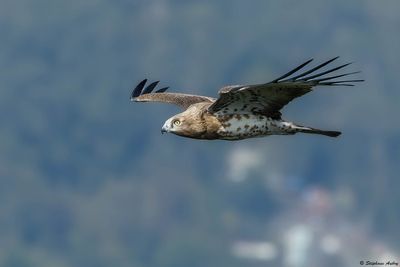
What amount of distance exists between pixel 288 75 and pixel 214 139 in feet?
13.6

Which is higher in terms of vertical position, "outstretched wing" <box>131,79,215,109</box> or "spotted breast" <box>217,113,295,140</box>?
"outstretched wing" <box>131,79,215,109</box>

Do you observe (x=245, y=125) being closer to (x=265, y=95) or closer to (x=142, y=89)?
(x=265, y=95)

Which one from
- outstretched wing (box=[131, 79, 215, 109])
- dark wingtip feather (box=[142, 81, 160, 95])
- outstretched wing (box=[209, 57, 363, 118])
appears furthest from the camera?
dark wingtip feather (box=[142, 81, 160, 95])

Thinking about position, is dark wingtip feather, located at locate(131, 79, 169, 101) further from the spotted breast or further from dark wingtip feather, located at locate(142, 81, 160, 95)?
the spotted breast

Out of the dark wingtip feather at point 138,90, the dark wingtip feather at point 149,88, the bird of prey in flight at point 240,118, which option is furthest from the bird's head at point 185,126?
the dark wingtip feather at point 149,88

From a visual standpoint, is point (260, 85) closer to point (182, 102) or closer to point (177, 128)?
point (177, 128)

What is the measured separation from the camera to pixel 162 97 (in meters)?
35.5

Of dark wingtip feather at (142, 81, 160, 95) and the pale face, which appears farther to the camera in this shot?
dark wingtip feather at (142, 81, 160, 95)

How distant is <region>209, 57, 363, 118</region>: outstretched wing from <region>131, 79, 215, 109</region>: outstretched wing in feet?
11.1

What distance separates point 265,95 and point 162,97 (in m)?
7.96

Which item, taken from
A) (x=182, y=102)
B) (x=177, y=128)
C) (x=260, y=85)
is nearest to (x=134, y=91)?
(x=182, y=102)

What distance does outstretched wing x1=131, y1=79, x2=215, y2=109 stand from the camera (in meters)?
33.7

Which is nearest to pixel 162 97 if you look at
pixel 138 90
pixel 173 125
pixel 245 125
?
pixel 138 90

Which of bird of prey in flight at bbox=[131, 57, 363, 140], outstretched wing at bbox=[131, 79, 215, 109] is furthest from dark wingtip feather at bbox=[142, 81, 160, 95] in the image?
bird of prey in flight at bbox=[131, 57, 363, 140]
